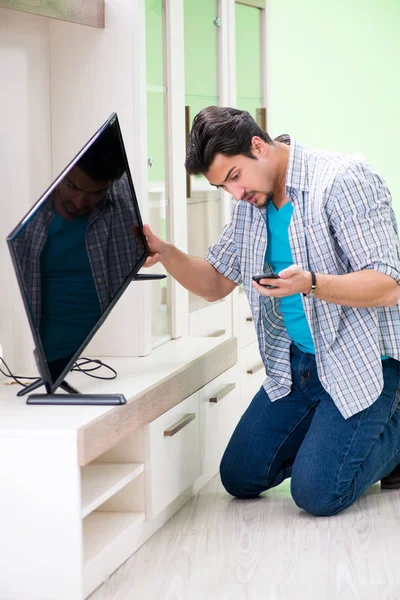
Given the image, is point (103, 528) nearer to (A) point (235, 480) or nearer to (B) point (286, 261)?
(A) point (235, 480)

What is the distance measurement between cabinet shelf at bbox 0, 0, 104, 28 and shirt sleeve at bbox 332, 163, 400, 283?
0.78 metres

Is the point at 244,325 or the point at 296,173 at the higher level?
the point at 296,173

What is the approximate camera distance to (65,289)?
1.91 m

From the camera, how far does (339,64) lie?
5.57 meters

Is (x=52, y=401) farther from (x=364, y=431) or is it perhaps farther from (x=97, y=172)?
(x=364, y=431)

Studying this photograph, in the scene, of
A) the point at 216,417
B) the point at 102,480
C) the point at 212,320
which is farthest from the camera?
the point at 212,320

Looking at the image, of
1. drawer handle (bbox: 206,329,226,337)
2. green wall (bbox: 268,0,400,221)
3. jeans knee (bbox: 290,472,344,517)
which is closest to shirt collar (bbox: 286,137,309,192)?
jeans knee (bbox: 290,472,344,517)

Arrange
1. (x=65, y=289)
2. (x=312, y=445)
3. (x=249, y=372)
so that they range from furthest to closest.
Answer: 1. (x=249, y=372)
2. (x=312, y=445)
3. (x=65, y=289)

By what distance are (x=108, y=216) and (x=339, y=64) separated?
3.83m

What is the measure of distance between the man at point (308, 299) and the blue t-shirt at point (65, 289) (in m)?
0.38

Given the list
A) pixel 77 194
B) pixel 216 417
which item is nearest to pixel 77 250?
pixel 77 194

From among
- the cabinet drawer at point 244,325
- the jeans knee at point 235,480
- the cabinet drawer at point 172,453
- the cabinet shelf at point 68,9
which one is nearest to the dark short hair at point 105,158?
the cabinet shelf at point 68,9

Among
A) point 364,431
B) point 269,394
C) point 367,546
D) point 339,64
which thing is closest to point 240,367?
point 269,394

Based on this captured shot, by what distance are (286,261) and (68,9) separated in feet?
2.74
